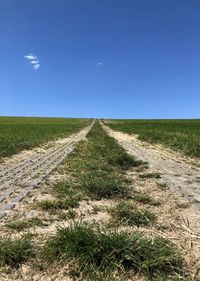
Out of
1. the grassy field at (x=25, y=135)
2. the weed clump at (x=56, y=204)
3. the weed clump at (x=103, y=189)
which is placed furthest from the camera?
the grassy field at (x=25, y=135)

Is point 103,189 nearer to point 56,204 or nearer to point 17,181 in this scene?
point 56,204

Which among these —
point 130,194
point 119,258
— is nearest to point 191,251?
point 119,258

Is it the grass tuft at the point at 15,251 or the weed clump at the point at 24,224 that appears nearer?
the grass tuft at the point at 15,251

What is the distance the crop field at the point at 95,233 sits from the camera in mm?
3258

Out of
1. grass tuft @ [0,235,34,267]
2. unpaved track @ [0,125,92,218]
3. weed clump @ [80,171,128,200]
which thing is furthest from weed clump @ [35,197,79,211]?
grass tuft @ [0,235,34,267]

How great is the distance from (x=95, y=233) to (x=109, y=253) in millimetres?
613

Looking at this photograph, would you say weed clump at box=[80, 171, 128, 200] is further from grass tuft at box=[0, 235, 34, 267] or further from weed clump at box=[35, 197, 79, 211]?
grass tuft at box=[0, 235, 34, 267]

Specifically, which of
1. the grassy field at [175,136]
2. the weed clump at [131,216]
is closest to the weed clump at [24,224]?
the weed clump at [131,216]

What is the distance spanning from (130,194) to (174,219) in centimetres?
172

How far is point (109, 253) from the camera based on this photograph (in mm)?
3459

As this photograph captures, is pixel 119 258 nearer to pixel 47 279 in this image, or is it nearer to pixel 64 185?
pixel 47 279

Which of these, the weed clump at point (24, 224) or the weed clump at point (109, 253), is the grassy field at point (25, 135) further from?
the weed clump at point (109, 253)

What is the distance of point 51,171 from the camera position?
9664 millimetres

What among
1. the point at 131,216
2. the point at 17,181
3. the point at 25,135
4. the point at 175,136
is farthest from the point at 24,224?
the point at 25,135
